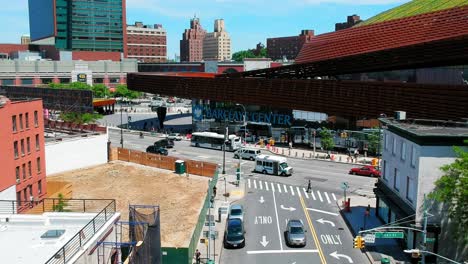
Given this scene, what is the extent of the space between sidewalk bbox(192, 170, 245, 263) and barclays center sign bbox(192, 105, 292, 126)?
27.2 meters

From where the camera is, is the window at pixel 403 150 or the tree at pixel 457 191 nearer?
the tree at pixel 457 191

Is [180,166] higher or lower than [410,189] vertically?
lower

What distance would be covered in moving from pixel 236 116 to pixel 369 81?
30.0 meters

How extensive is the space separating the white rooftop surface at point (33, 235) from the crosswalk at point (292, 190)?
31.1 m

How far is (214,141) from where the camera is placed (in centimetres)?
7725

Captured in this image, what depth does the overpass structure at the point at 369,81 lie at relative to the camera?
55.6 metres

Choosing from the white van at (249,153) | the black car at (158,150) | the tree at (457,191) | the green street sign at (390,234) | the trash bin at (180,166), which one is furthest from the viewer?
the black car at (158,150)

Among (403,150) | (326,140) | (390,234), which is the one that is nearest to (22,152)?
(390,234)

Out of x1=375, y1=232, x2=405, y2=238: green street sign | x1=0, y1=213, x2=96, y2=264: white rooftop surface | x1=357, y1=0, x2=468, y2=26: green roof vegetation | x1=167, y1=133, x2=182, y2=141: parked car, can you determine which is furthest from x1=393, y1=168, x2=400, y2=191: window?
x1=167, y1=133, x2=182, y2=141: parked car

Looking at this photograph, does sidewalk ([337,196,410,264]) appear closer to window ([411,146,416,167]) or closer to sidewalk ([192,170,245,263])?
window ([411,146,416,167])

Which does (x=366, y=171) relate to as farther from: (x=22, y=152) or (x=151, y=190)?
(x=22, y=152)

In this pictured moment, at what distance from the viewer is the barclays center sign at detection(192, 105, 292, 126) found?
271ft

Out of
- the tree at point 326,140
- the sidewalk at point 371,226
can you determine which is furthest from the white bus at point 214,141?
the sidewalk at point 371,226

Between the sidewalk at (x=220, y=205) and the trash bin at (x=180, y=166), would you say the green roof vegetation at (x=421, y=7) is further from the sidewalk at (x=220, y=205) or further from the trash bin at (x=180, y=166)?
the trash bin at (x=180, y=166)
